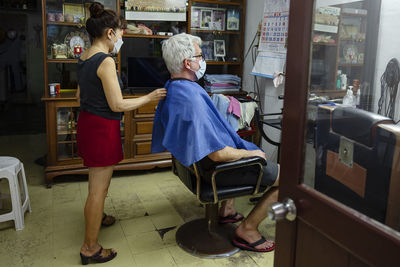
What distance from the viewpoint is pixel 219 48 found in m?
3.97

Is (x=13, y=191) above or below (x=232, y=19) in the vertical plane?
below

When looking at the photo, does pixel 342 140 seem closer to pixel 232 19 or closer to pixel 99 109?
pixel 99 109

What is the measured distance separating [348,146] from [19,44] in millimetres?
6765

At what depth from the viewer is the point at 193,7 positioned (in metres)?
3.73

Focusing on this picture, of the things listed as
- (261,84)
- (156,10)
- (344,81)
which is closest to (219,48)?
(261,84)

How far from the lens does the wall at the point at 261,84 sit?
3.56 metres

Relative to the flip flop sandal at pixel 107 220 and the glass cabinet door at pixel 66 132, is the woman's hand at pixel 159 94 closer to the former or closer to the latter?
the flip flop sandal at pixel 107 220

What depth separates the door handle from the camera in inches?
40.6

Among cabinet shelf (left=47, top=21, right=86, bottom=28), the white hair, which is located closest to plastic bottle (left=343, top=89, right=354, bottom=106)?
the white hair

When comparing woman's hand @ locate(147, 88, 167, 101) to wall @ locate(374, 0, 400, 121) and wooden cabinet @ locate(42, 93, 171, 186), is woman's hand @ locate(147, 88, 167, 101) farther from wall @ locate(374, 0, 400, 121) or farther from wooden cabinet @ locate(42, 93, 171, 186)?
wooden cabinet @ locate(42, 93, 171, 186)

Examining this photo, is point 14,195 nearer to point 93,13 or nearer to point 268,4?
point 93,13

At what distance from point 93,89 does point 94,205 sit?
26.8 inches

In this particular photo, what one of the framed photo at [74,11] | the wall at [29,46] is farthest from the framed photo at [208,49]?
the wall at [29,46]

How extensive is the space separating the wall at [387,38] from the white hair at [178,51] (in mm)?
951
